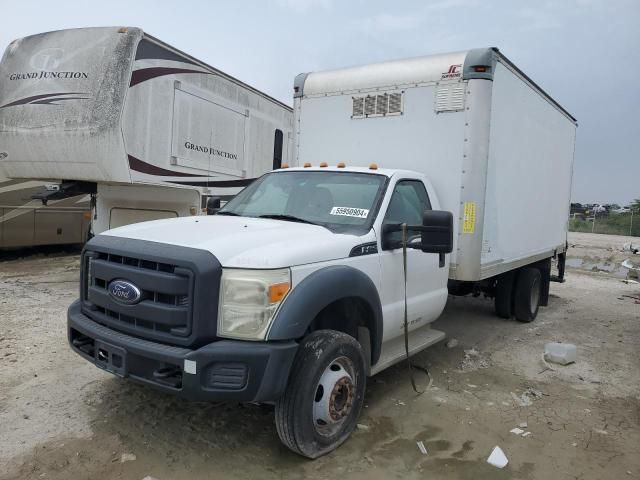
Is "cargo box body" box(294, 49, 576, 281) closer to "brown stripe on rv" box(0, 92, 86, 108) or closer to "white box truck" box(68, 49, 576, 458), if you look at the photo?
"white box truck" box(68, 49, 576, 458)

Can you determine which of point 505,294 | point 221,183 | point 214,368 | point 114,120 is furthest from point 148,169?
point 505,294

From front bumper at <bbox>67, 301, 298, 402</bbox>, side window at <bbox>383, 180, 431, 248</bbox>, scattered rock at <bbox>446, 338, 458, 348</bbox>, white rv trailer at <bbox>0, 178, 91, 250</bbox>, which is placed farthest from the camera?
white rv trailer at <bbox>0, 178, 91, 250</bbox>

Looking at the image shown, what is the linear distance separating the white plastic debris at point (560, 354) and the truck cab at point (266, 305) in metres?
2.27

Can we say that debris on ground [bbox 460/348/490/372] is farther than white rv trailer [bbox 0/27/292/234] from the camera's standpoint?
No

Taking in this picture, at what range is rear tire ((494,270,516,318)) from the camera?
24.4 feet

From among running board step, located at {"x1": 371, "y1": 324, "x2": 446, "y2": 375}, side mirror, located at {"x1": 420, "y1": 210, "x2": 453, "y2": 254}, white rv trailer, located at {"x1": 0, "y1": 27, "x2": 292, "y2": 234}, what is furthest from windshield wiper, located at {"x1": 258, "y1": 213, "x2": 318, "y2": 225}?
white rv trailer, located at {"x1": 0, "y1": 27, "x2": 292, "y2": 234}

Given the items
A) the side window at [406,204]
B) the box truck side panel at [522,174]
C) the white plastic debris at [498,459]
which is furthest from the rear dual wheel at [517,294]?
the white plastic debris at [498,459]

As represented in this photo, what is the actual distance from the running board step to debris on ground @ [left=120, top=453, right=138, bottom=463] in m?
1.78

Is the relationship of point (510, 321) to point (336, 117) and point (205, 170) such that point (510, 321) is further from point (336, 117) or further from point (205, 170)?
point (205, 170)

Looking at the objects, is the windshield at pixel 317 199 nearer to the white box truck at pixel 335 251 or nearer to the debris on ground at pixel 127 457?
the white box truck at pixel 335 251

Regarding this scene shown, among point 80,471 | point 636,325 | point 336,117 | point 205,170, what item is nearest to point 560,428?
point 80,471

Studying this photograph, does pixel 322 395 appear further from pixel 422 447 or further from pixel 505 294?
pixel 505 294

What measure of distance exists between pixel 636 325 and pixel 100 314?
760 cm

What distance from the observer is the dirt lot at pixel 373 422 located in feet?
10.8
